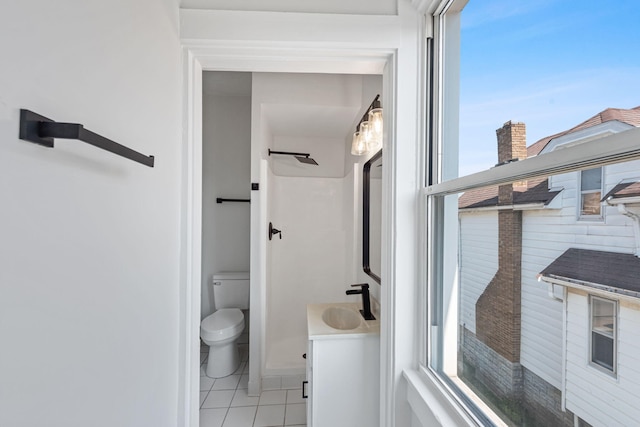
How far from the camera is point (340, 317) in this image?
1703mm

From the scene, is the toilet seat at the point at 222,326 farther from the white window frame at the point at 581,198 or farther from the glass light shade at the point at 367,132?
the white window frame at the point at 581,198

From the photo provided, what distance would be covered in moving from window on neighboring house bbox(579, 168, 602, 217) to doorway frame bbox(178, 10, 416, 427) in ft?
2.02

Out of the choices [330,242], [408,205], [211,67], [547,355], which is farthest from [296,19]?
[330,242]

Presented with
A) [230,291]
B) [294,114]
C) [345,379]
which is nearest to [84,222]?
[345,379]

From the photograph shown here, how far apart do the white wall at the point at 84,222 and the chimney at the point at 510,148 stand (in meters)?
1.00

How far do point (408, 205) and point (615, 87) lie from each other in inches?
25.9

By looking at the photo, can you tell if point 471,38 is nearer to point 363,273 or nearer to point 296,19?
point 296,19

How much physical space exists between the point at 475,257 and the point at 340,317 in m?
1.08

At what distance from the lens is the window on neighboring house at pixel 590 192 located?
490 millimetres

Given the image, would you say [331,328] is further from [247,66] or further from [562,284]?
[247,66]

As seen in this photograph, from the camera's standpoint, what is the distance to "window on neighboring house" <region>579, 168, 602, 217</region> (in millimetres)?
490

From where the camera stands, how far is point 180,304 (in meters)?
1.07

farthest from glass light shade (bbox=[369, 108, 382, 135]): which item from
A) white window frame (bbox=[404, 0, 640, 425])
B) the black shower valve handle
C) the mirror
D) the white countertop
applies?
the black shower valve handle

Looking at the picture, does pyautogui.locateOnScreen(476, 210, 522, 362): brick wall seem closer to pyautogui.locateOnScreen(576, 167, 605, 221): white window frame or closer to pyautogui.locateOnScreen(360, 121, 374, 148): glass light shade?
pyautogui.locateOnScreen(576, 167, 605, 221): white window frame
